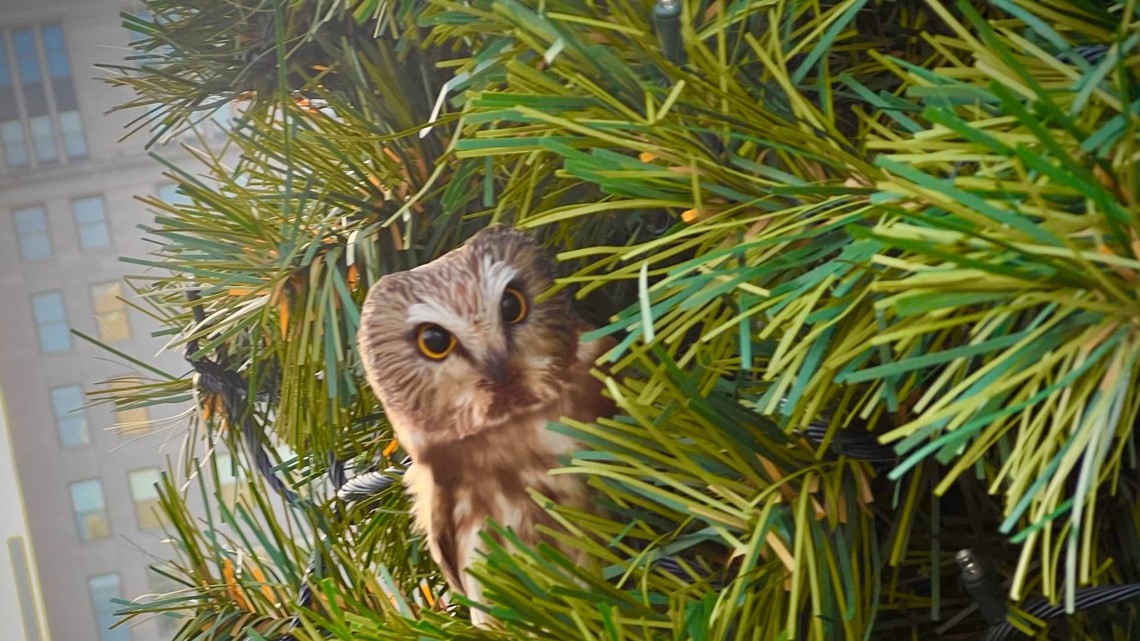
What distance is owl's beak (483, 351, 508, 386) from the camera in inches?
9.5

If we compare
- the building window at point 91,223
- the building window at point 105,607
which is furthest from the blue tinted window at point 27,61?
the building window at point 105,607

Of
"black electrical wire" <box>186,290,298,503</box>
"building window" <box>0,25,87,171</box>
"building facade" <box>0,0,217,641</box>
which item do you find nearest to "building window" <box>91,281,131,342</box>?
"building facade" <box>0,0,217,641</box>

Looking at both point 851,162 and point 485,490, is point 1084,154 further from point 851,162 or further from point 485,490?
point 485,490

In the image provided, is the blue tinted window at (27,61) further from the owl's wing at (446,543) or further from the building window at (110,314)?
the owl's wing at (446,543)

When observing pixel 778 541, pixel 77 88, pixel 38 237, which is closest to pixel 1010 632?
pixel 778 541

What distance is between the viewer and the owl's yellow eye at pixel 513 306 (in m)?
0.24

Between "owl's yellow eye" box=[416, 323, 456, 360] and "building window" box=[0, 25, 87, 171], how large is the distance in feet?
2.40

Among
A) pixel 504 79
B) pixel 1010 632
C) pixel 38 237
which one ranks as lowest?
pixel 1010 632

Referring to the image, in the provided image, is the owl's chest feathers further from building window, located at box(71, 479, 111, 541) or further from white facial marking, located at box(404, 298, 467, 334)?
building window, located at box(71, 479, 111, 541)

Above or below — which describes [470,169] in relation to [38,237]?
below

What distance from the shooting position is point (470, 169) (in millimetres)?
243

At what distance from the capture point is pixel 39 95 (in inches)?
36.4

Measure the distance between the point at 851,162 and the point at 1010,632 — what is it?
8cm

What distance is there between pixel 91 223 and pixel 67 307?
15 cm
